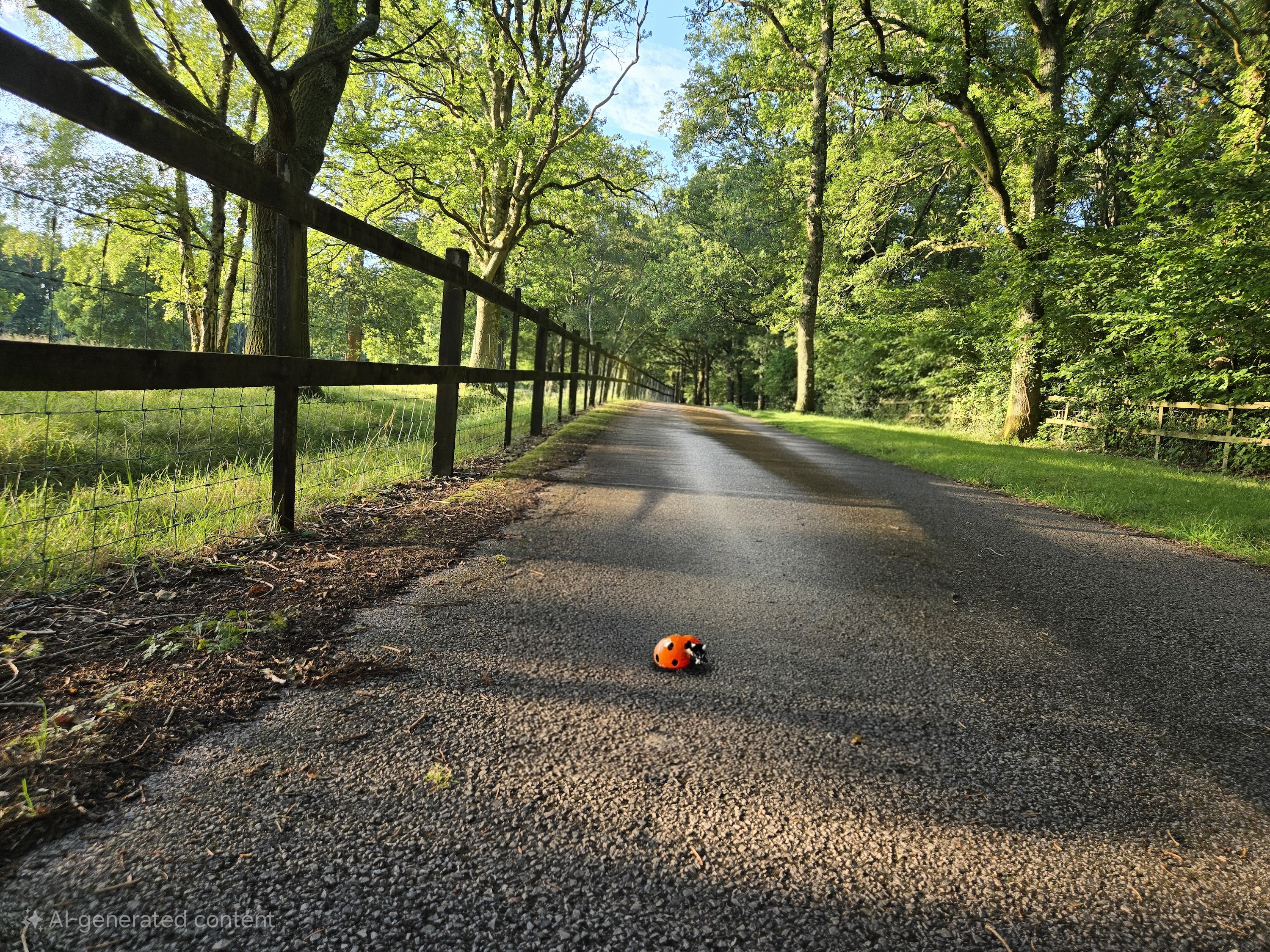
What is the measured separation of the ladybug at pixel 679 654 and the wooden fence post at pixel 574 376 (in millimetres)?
9316

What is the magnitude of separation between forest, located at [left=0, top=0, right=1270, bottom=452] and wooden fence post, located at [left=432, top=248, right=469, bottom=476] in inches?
47.1

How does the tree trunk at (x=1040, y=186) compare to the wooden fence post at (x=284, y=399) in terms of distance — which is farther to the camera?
the tree trunk at (x=1040, y=186)

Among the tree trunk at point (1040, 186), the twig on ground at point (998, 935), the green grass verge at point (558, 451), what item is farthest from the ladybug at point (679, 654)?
the tree trunk at point (1040, 186)

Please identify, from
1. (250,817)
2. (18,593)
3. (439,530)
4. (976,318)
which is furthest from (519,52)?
(250,817)

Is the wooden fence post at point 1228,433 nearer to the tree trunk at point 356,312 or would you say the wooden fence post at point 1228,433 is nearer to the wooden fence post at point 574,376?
the wooden fence post at point 574,376

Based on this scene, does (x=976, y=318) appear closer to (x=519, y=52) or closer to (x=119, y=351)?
(x=519, y=52)

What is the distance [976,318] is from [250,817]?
17001 mm

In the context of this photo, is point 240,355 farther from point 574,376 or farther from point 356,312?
point 356,312

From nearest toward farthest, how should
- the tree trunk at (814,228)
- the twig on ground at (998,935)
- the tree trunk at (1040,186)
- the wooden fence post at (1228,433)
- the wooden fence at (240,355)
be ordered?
the twig on ground at (998,935)
the wooden fence at (240,355)
the wooden fence post at (1228,433)
the tree trunk at (1040,186)
the tree trunk at (814,228)

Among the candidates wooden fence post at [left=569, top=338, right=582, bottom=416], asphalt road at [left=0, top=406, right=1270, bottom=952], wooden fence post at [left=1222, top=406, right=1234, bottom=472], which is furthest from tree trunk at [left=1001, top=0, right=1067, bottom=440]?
asphalt road at [left=0, top=406, right=1270, bottom=952]

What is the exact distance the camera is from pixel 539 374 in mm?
8164

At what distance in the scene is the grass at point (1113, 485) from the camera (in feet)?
17.6

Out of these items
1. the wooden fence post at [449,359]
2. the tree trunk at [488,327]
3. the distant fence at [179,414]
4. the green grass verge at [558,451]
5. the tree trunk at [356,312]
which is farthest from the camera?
the tree trunk at [356,312]

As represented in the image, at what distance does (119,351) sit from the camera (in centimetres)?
225
